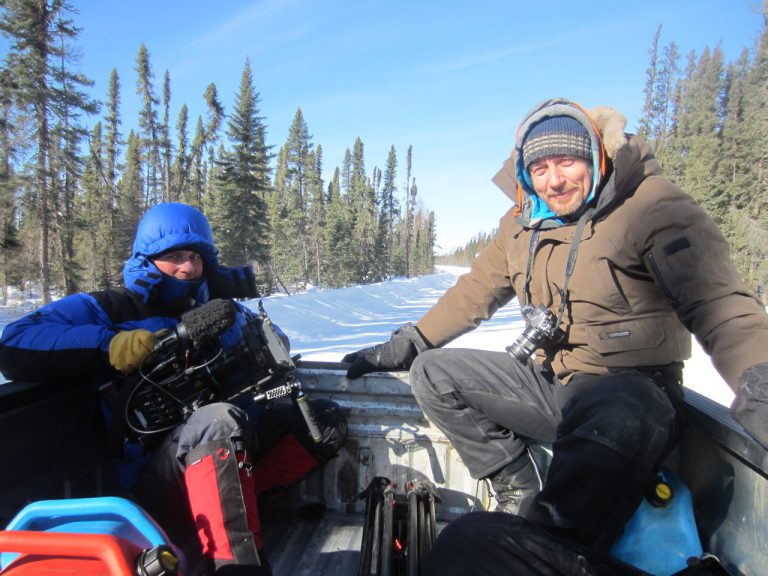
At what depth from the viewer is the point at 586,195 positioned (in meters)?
2.03

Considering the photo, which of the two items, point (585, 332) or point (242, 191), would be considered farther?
point (242, 191)

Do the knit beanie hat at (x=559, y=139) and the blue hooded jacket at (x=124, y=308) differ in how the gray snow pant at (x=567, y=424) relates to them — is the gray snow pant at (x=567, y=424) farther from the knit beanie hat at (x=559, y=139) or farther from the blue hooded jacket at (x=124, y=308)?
the blue hooded jacket at (x=124, y=308)

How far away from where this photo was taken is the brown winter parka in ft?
5.04

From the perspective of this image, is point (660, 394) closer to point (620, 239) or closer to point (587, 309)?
point (587, 309)

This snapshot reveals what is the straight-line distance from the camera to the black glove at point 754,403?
132cm

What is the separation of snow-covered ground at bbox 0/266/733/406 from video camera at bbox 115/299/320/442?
4447mm

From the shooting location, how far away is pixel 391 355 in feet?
8.91

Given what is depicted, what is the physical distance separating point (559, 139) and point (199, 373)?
2060 mm

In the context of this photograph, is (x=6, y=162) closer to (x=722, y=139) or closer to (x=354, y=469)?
(x=354, y=469)

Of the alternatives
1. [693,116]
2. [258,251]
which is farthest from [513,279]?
[693,116]

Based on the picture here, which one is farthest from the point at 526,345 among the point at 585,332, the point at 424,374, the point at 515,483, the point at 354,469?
the point at 354,469

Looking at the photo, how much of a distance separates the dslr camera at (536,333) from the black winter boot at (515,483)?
1.76 feet

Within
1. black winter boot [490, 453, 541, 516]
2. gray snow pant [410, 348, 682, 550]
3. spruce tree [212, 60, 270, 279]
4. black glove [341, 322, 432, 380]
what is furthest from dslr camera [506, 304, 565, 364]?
spruce tree [212, 60, 270, 279]

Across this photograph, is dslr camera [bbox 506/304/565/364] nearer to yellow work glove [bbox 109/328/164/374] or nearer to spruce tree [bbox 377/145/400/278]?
yellow work glove [bbox 109/328/164/374]
